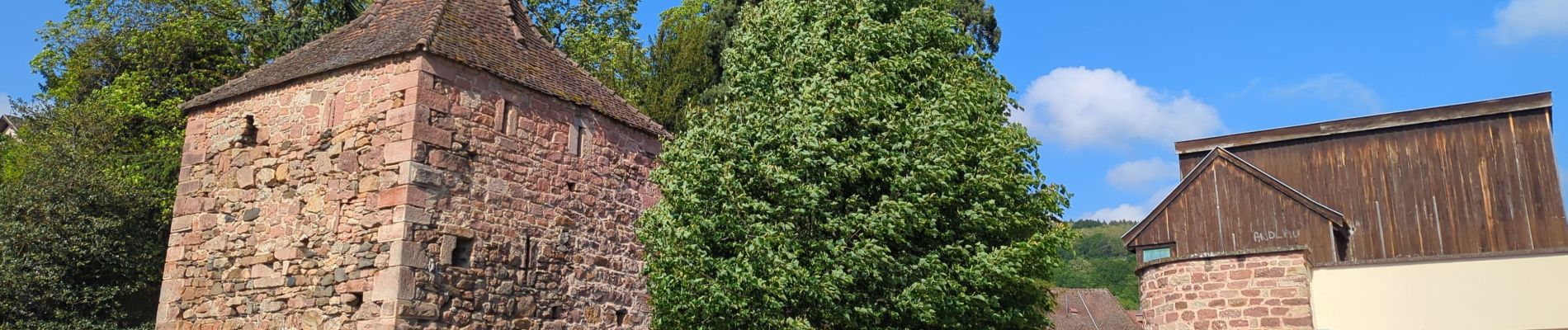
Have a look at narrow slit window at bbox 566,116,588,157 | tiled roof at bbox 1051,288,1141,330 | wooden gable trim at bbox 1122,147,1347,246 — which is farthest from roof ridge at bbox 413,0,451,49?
A: tiled roof at bbox 1051,288,1141,330

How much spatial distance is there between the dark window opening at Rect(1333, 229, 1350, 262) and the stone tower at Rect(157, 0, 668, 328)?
34.0 ft

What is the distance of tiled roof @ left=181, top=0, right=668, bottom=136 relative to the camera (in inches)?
547

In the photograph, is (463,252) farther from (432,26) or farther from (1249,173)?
(1249,173)

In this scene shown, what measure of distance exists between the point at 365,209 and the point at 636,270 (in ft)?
14.5

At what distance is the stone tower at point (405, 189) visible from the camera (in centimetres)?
1294

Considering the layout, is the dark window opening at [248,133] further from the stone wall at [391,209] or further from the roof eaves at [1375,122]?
the roof eaves at [1375,122]

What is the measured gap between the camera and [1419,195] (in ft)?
54.9

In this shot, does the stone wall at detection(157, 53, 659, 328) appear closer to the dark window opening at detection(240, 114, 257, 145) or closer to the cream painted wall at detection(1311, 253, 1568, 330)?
the dark window opening at detection(240, 114, 257, 145)

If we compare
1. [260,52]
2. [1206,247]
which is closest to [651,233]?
[1206,247]

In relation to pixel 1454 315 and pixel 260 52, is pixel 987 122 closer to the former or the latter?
pixel 1454 315

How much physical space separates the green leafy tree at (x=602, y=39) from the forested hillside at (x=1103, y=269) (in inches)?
892

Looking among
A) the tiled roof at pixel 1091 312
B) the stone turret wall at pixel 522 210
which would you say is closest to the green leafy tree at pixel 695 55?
the stone turret wall at pixel 522 210

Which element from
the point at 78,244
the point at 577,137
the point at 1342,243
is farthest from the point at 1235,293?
the point at 78,244

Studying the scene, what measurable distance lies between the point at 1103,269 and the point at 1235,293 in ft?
176
